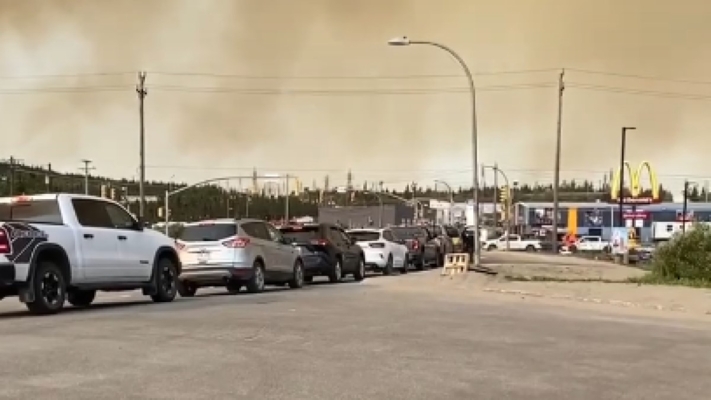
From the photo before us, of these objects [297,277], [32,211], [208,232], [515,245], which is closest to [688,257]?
[297,277]

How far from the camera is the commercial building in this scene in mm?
114938

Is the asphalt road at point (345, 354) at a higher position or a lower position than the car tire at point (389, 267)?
higher

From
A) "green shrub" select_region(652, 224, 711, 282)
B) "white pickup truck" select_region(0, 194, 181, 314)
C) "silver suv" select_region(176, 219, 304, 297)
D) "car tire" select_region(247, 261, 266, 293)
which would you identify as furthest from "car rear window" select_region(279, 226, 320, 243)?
"green shrub" select_region(652, 224, 711, 282)

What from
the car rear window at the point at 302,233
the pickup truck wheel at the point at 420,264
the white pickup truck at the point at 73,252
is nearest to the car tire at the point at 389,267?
the pickup truck wheel at the point at 420,264

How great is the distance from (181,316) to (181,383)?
620cm

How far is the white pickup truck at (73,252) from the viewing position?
14836 millimetres

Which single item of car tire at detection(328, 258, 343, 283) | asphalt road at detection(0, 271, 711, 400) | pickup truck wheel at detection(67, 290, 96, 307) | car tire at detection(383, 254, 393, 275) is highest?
asphalt road at detection(0, 271, 711, 400)

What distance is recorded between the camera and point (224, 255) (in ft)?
72.0

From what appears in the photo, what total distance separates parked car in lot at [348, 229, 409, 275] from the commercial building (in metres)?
75.2

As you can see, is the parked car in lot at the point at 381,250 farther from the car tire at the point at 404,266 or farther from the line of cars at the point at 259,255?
the line of cars at the point at 259,255

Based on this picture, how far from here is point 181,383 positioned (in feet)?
28.5

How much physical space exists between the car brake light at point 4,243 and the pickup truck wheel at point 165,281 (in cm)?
433

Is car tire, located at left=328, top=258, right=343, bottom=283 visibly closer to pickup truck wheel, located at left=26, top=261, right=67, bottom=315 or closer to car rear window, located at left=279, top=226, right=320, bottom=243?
car rear window, located at left=279, top=226, right=320, bottom=243

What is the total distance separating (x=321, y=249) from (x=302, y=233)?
0.82 metres
